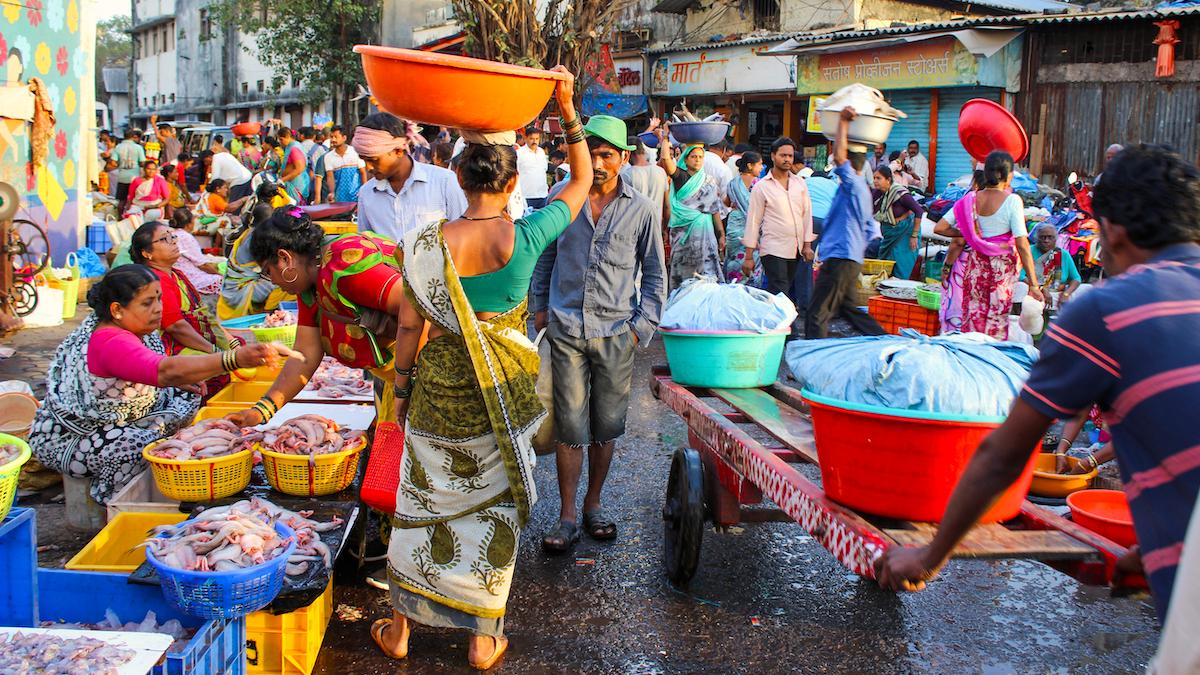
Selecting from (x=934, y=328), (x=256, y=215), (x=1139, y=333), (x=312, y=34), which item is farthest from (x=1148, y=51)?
(x=312, y=34)

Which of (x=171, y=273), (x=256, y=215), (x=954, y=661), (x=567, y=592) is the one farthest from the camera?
(x=256, y=215)

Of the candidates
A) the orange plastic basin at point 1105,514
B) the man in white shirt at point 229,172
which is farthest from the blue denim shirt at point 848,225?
the man in white shirt at point 229,172

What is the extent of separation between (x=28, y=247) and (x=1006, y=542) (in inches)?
434

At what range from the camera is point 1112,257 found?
7.14 feet

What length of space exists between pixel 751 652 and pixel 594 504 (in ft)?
4.54

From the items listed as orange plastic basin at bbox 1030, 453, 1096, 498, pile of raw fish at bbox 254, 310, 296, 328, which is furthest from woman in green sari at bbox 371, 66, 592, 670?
pile of raw fish at bbox 254, 310, 296, 328

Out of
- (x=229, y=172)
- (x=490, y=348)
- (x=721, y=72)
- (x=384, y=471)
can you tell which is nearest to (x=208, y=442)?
(x=384, y=471)

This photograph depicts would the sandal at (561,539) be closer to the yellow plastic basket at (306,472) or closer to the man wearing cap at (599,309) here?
the man wearing cap at (599,309)

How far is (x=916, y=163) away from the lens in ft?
57.2

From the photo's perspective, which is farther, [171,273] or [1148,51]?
[1148,51]

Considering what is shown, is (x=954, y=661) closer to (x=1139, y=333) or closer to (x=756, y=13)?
(x=1139, y=333)

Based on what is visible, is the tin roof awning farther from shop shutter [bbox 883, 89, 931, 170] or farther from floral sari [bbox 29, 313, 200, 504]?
floral sari [bbox 29, 313, 200, 504]

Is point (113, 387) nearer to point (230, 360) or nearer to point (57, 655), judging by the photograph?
point (230, 360)

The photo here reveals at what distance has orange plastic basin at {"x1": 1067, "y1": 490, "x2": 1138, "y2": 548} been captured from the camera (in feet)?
10.9
